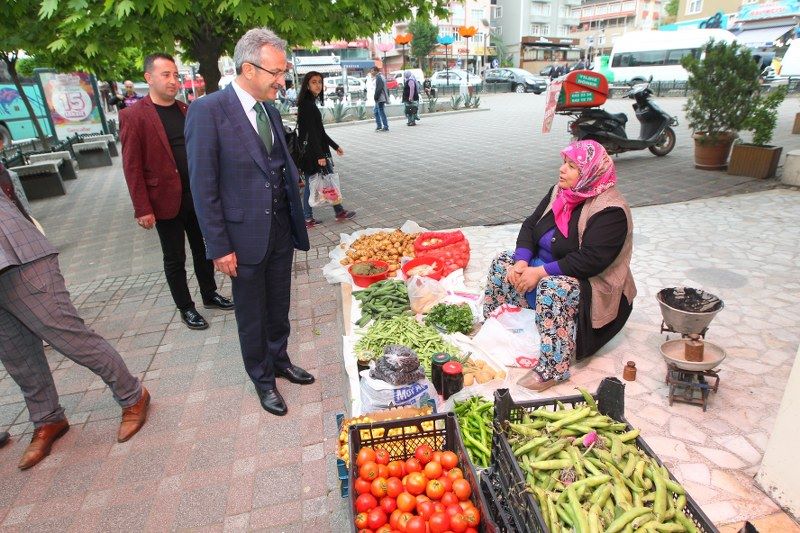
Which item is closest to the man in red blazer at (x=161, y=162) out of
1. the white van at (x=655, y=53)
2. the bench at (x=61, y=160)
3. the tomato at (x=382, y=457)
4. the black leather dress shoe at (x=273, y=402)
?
the black leather dress shoe at (x=273, y=402)

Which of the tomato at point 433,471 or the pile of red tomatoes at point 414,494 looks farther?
the tomato at point 433,471

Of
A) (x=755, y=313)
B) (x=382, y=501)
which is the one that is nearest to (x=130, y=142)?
(x=382, y=501)

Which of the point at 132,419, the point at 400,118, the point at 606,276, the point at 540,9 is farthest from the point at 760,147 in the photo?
the point at 540,9

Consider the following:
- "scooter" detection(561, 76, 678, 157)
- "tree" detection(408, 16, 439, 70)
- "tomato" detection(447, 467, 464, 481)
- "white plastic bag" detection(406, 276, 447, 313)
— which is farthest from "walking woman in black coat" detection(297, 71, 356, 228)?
"tree" detection(408, 16, 439, 70)

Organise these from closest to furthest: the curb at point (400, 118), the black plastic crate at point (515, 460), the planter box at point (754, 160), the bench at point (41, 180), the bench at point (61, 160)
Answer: the black plastic crate at point (515, 460)
the planter box at point (754, 160)
the bench at point (41, 180)
the bench at point (61, 160)
the curb at point (400, 118)

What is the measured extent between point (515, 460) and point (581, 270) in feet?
5.01

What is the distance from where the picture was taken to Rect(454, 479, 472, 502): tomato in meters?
1.93

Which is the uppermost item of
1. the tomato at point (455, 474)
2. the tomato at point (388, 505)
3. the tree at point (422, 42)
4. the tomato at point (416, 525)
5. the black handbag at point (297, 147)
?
the tree at point (422, 42)

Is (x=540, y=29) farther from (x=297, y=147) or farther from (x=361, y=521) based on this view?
(x=361, y=521)

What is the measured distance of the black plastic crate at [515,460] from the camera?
1722mm

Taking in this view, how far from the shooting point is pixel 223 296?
192 inches

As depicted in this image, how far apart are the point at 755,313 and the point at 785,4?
3904cm

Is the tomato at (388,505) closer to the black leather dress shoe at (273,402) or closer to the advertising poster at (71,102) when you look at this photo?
the black leather dress shoe at (273,402)

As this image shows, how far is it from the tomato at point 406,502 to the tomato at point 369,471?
0.14 meters
